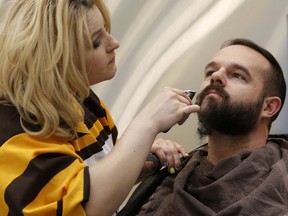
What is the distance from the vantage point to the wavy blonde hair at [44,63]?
90 cm

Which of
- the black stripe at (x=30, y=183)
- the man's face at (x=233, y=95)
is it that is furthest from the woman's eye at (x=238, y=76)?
the black stripe at (x=30, y=183)

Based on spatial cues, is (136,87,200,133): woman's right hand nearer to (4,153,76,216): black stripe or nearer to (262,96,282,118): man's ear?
(4,153,76,216): black stripe

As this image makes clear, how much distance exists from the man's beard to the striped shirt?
57 cm

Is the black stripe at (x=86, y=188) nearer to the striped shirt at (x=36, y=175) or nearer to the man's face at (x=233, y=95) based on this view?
the striped shirt at (x=36, y=175)

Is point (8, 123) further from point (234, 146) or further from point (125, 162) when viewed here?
point (234, 146)

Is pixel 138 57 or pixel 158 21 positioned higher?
pixel 158 21

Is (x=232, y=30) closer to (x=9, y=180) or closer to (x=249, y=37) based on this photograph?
(x=249, y=37)

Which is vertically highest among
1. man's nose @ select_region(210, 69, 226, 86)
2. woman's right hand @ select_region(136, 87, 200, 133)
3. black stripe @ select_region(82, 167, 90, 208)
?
man's nose @ select_region(210, 69, 226, 86)

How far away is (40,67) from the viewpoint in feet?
2.94

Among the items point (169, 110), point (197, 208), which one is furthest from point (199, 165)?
point (169, 110)

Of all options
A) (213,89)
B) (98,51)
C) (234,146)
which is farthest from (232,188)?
(98,51)

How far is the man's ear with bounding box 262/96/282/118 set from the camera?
1430 millimetres

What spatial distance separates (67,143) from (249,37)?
109 cm

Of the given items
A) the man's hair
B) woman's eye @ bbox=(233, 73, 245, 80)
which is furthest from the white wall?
woman's eye @ bbox=(233, 73, 245, 80)
